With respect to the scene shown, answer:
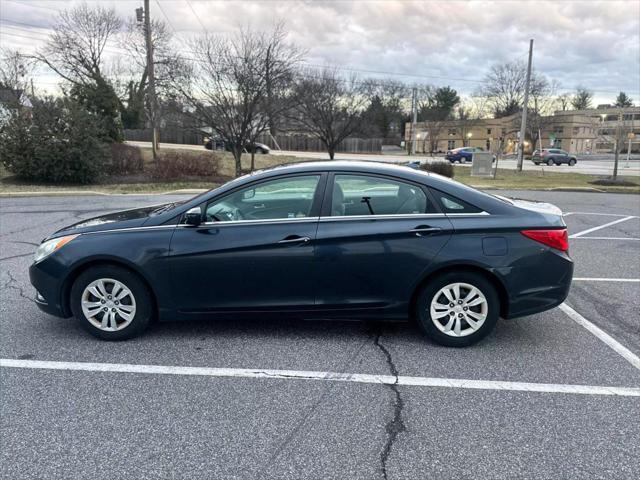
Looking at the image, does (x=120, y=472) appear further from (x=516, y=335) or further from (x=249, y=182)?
(x=516, y=335)

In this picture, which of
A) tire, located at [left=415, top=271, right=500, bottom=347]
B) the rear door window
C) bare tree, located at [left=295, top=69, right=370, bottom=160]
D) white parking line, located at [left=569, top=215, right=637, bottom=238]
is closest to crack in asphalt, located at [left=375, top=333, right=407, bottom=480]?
tire, located at [left=415, top=271, right=500, bottom=347]

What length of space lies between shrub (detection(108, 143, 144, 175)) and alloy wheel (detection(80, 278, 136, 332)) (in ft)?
60.1

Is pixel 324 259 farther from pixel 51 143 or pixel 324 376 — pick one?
pixel 51 143

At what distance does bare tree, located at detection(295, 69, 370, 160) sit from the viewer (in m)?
31.6

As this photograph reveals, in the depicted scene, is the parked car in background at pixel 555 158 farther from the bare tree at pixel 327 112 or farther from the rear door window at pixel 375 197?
the rear door window at pixel 375 197

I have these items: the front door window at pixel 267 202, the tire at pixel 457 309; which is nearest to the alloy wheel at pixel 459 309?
the tire at pixel 457 309

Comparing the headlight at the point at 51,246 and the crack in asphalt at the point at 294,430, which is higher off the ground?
the headlight at the point at 51,246

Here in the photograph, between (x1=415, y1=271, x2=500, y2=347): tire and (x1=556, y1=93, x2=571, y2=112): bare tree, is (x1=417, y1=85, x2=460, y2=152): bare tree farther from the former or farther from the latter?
(x1=415, y1=271, x2=500, y2=347): tire

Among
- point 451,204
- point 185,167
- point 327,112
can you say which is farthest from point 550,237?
point 327,112

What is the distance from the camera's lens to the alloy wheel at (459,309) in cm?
388

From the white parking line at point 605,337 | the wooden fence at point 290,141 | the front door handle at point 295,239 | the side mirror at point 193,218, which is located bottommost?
the white parking line at point 605,337

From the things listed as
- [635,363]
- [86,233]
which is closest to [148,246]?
[86,233]

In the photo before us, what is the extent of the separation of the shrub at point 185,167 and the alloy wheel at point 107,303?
17.2m

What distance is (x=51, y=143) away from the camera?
17.8 meters
